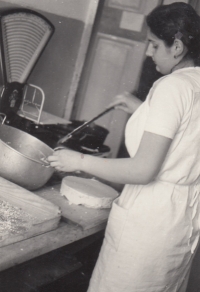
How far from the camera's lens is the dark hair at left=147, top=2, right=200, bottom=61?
54.1 inches

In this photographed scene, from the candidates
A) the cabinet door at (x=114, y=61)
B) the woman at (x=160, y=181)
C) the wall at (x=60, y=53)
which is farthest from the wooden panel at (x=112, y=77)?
the woman at (x=160, y=181)

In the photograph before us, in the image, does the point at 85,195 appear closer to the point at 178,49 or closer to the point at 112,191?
the point at 112,191

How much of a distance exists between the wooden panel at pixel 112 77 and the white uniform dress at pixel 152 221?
1.56 m

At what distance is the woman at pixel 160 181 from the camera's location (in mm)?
1347

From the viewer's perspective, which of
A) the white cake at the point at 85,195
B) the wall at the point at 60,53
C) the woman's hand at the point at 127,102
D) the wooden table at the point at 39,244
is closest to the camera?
the wooden table at the point at 39,244

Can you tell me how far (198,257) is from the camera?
8.19 feet

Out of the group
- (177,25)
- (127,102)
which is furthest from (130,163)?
(127,102)

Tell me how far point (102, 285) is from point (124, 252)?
6.3 inches

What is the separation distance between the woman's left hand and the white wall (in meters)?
1.17

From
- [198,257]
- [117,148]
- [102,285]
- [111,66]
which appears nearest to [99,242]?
[102,285]

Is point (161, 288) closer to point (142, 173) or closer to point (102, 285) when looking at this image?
point (102, 285)

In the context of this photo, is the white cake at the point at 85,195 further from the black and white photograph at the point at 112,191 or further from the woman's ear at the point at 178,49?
the woman's ear at the point at 178,49

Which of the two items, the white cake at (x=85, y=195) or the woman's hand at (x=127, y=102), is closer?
the white cake at (x=85, y=195)

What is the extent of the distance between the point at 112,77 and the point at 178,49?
1.69m
